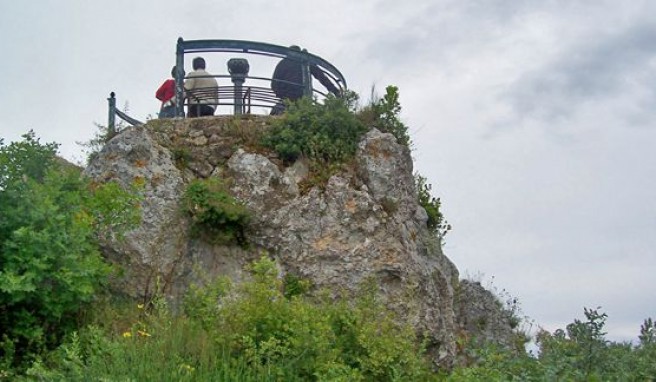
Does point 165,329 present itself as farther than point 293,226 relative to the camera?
No

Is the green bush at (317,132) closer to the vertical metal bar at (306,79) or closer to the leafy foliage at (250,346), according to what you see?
the vertical metal bar at (306,79)

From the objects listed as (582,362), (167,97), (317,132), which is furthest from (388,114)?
(582,362)

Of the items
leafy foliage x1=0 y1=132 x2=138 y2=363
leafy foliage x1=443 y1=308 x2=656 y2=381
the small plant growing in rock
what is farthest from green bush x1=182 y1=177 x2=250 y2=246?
leafy foliage x1=443 y1=308 x2=656 y2=381

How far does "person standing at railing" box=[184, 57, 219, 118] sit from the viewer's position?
13.4 metres

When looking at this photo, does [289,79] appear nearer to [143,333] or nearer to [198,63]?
[198,63]

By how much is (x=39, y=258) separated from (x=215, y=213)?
3.25 metres

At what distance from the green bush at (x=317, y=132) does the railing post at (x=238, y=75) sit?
106cm

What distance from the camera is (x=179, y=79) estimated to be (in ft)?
43.8

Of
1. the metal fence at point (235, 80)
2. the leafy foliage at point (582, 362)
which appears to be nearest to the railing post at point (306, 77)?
the metal fence at point (235, 80)

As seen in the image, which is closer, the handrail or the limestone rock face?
the limestone rock face

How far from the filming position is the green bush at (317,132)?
12148 millimetres

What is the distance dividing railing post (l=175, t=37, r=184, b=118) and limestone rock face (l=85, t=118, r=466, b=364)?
0.88m

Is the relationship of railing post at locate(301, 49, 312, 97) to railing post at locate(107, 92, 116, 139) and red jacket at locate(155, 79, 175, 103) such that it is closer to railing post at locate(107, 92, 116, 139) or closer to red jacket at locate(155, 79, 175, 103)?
red jacket at locate(155, 79, 175, 103)

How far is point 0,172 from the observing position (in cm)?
909
